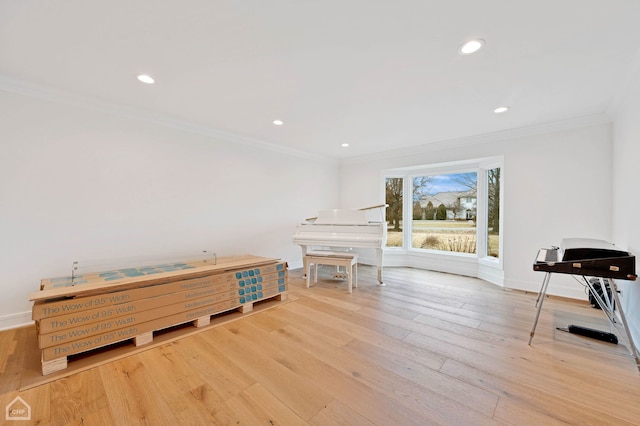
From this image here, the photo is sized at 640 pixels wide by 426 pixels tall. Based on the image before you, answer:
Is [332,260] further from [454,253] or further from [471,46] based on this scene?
[471,46]

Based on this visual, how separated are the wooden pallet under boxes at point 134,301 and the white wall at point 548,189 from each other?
3703mm

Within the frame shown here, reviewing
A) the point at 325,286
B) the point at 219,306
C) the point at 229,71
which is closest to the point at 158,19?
the point at 229,71

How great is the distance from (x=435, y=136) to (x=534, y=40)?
230cm

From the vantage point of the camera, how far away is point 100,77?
228cm

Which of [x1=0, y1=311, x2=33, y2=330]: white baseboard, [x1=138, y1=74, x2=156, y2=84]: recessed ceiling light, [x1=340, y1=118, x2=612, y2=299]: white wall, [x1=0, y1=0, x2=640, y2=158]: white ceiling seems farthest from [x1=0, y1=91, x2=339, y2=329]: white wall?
[x1=340, y1=118, x2=612, y2=299]: white wall

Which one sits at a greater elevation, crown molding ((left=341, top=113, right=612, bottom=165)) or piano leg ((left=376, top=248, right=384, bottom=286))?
crown molding ((left=341, top=113, right=612, bottom=165))

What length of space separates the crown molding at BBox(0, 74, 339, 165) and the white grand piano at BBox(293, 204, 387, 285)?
1.62 metres

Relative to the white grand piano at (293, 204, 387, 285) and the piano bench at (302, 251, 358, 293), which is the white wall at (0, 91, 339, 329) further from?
the piano bench at (302, 251, 358, 293)

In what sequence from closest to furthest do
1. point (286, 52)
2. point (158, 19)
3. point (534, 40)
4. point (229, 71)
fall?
point (158, 19) < point (534, 40) < point (286, 52) < point (229, 71)

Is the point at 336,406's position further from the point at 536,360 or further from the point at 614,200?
the point at 614,200

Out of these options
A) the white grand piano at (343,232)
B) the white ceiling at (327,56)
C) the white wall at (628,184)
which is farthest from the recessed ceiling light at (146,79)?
the white wall at (628,184)

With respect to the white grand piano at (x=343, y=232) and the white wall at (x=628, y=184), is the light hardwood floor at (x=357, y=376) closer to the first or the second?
the white wall at (x=628, y=184)

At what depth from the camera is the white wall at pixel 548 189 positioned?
3.12 metres

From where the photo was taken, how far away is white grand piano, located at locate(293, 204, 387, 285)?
379 centimetres
